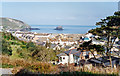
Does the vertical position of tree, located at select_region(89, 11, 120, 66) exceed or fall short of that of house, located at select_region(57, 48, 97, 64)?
it exceeds it

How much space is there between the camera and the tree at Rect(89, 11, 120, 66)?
6086mm

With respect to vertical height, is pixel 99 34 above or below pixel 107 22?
below

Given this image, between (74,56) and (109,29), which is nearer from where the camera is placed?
(109,29)

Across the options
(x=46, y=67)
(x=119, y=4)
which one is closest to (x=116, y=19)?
(x=119, y=4)

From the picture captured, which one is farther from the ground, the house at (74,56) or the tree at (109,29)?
the tree at (109,29)

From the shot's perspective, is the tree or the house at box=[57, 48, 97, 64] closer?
the tree

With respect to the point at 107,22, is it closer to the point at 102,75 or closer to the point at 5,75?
the point at 102,75

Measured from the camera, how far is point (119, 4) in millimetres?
4730

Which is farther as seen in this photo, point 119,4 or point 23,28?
point 23,28

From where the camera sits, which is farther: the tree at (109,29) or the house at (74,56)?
the house at (74,56)

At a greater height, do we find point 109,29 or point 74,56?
point 109,29

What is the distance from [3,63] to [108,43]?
4.87m

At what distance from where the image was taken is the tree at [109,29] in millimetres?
6086

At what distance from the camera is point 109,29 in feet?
20.4
